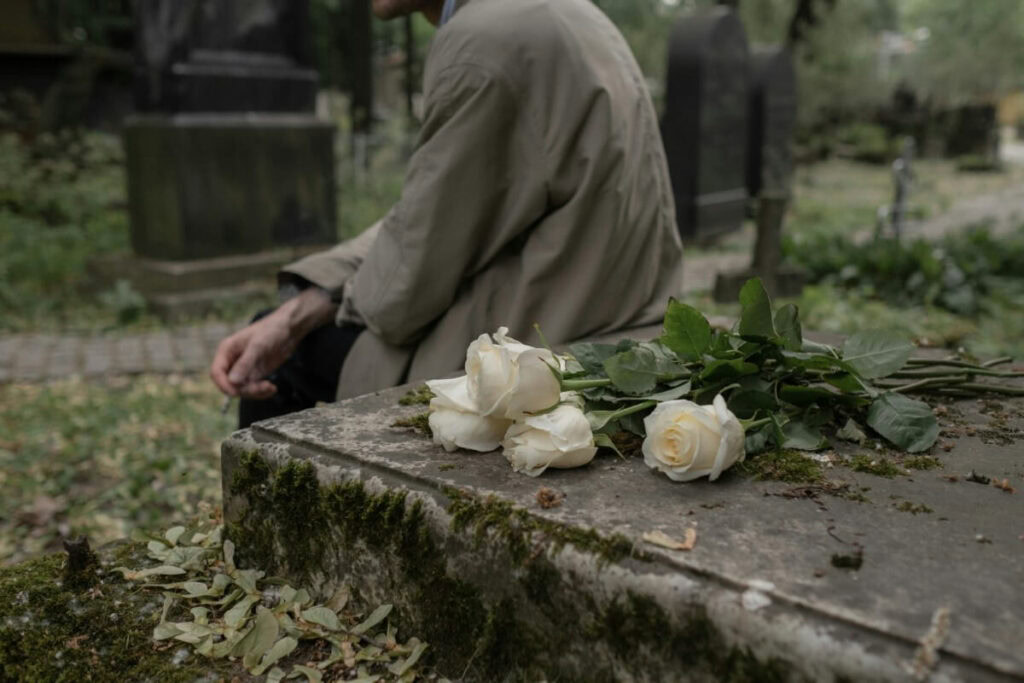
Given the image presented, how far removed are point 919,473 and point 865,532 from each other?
0.85 feet

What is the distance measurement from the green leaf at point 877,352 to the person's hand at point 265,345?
1.29 meters

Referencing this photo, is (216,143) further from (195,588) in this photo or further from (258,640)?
(258,640)

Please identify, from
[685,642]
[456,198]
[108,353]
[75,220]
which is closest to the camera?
[685,642]

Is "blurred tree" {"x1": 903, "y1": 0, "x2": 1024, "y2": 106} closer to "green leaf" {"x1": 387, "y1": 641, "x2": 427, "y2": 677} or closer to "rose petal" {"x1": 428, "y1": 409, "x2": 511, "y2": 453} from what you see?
"rose petal" {"x1": 428, "y1": 409, "x2": 511, "y2": 453}

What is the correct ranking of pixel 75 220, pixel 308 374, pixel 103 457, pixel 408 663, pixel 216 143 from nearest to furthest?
pixel 408 663
pixel 308 374
pixel 103 457
pixel 216 143
pixel 75 220

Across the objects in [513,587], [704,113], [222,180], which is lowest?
[222,180]

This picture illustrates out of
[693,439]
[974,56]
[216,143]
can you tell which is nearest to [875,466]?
[693,439]

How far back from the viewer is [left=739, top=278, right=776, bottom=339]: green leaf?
140 cm

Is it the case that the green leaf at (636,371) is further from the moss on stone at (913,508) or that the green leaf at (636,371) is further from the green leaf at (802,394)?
the moss on stone at (913,508)

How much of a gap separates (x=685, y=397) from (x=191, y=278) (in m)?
5.59

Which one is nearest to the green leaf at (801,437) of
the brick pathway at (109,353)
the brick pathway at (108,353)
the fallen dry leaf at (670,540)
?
the fallen dry leaf at (670,540)

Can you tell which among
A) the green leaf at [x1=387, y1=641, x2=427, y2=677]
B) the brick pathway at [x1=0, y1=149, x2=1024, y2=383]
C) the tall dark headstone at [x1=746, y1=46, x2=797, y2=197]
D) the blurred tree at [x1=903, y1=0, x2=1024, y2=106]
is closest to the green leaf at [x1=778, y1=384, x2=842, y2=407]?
the green leaf at [x1=387, y1=641, x2=427, y2=677]

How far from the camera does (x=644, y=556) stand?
1.05m

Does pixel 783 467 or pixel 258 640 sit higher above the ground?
pixel 783 467
